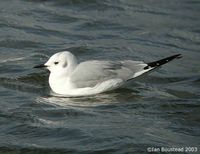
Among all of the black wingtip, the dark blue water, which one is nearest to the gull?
the black wingtip

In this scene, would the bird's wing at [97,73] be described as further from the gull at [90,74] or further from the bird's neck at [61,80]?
the bird's neck at [61,80]

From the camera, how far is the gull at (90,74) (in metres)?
9.91

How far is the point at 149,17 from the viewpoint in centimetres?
1402

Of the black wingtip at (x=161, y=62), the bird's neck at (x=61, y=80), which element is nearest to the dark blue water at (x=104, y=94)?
the bird's neck at (x=61, y=80)

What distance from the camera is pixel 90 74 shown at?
9.87 metres

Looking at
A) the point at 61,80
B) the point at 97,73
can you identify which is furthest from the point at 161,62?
the point at 61,80

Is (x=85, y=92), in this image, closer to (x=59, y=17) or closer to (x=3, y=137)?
(x=3, y=137)

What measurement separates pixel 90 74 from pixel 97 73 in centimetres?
11

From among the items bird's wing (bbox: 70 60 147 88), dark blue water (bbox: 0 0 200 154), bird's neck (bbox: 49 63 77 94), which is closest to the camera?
dark blue water (bbox: 0 0 200 154)

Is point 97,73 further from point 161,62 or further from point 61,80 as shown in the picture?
point 161,62

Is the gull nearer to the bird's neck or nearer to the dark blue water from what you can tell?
the bird's neck

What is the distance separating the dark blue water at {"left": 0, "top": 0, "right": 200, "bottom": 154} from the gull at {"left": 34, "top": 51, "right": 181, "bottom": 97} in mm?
167

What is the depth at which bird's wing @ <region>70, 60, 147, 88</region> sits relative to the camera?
989cm

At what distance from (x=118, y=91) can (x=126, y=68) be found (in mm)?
379
